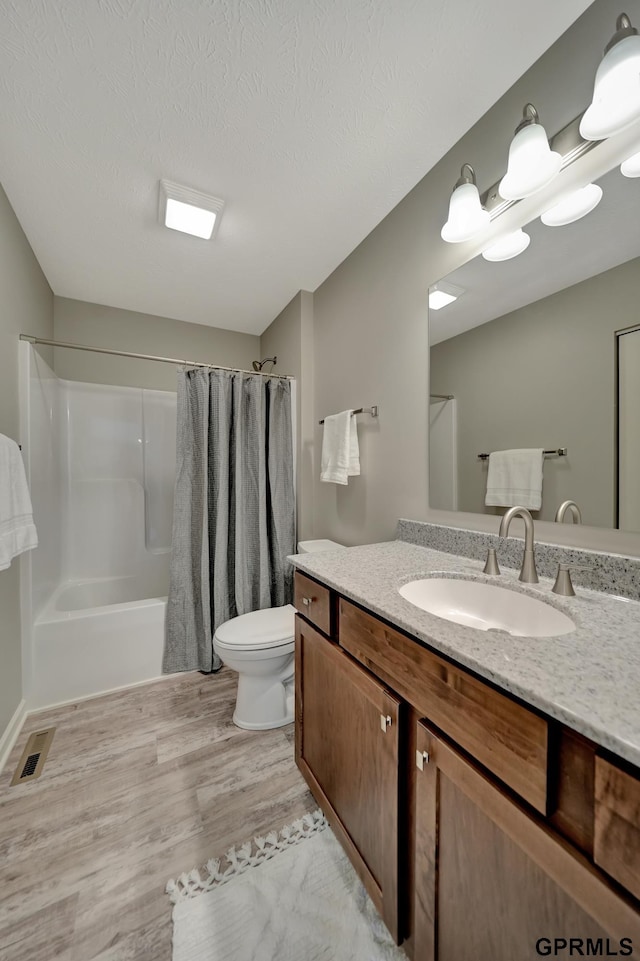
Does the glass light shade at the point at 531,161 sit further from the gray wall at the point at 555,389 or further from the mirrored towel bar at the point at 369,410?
the mirrored towel bar at the point at 369,410

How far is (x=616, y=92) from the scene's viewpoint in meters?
0.80

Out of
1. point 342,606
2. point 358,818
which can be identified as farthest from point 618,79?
point 358,818

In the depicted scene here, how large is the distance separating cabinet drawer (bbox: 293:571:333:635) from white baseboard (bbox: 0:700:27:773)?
1368mm

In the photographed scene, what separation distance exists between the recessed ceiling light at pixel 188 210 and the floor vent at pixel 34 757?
2.42 metres

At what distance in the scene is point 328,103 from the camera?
1170 millimetres

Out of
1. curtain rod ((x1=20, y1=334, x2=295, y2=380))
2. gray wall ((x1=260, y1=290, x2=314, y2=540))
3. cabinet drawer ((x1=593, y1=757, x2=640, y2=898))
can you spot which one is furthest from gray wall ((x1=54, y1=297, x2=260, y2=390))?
cabinet drawer ((x1=593, y1=757, x2=640, y2=898))

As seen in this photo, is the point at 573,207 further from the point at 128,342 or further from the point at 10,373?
the point at 128,342

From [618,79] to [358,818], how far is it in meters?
1.89

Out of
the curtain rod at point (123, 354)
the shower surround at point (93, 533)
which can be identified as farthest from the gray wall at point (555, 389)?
the shower surround at point (93, 533)

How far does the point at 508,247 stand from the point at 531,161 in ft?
0.71

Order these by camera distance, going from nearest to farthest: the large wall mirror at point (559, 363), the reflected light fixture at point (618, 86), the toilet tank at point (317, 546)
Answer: the reflected light fixture at point (618, 86)
the large wall mirror at point (559, 363)
the toilet tank at point (317, 546)

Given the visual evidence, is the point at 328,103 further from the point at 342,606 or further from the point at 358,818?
the point at 358,818

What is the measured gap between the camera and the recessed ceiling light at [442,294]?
1.32 m

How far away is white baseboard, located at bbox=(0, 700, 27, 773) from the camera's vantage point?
4.65ft
